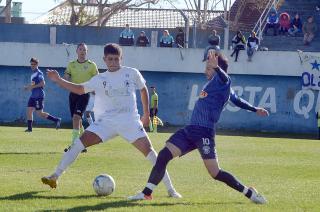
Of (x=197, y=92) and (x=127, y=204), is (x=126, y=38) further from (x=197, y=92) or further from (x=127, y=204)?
(x=127, y=204)

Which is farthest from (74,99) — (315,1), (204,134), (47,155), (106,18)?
(106,18)

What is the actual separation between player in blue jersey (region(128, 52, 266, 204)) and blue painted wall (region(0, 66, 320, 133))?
27.9m

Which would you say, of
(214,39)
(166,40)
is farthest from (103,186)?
(166,40)

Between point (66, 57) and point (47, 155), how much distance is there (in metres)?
22.1

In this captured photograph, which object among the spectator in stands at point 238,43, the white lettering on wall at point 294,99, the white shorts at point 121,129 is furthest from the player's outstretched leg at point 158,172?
the white lettering on wall at point 294,99

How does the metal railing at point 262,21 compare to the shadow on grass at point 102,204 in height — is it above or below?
above

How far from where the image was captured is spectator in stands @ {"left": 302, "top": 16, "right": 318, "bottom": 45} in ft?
132

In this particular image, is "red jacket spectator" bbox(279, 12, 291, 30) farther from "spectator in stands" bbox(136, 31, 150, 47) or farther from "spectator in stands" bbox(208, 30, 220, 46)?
"spectator in stands" bbox(136, 31, 150, 47)

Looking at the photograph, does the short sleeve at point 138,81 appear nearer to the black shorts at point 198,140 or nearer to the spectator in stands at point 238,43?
the black shorts at point 198,140

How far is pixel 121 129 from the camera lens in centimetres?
1157

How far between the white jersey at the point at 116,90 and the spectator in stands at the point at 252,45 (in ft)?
85.8

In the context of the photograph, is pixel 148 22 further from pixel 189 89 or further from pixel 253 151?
pixel 253 151

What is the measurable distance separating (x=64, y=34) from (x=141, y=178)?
28383mm

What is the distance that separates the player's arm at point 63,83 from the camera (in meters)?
10.9
